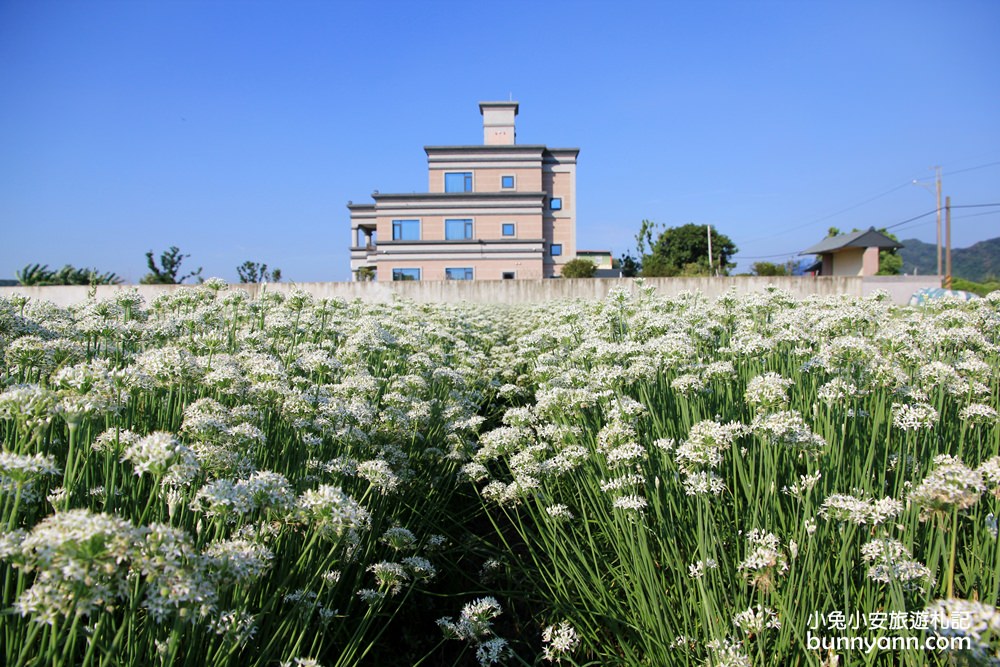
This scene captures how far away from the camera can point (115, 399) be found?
7.10ft

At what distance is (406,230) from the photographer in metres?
43.3

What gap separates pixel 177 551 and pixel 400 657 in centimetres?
206

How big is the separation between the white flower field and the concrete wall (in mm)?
12896

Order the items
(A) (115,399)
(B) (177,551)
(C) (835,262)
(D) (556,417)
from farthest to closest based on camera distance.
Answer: (C) (835,262) → (D) (556,417) → (A) (115,399) → (B) (177,551)

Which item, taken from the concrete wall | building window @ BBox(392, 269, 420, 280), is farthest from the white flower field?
building window @ BBox(392, 269, 420, 280)

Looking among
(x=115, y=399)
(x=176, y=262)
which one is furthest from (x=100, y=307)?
(x=176, y=262)

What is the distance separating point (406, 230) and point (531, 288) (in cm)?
2602

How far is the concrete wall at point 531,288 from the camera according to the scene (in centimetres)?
1743

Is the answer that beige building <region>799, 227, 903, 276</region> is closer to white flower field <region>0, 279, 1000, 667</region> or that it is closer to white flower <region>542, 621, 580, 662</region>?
white flower field <region>0, 279, 1000, 667</region>

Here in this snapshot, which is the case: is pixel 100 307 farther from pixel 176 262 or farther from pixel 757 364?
pixel 176 262

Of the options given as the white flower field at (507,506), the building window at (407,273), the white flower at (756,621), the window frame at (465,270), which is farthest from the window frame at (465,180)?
the white flower at (756,621)

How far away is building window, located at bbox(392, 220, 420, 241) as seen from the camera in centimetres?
4316

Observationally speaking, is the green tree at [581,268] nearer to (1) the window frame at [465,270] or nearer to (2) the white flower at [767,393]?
(1) the window frame at [465,270]

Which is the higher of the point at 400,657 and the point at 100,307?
the point at 100,307
